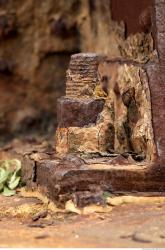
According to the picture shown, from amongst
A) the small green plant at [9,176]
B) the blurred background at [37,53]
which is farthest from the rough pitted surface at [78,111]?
the blurred background at [37,53]

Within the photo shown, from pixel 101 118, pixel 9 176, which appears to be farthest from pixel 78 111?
pixel 9 176

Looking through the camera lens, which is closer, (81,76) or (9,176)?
(81,76)

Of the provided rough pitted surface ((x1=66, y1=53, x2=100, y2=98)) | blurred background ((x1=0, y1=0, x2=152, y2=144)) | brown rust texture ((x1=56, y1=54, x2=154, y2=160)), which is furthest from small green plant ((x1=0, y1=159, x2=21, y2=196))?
blurred background ((x1=0, y1=0, x2=152, y2=144))

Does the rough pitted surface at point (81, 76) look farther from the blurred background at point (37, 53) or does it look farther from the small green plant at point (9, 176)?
the blurred background at point (37, 53)

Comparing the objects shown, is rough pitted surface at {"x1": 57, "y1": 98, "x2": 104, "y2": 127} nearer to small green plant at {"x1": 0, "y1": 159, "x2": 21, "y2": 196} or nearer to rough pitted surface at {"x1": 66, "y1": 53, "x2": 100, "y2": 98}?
rough pitted surface at {"x1": 66, "y1": 53, "x2": 100, "y2": 98}

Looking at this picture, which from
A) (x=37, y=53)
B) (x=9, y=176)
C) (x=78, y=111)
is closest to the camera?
(x=78, y=111)

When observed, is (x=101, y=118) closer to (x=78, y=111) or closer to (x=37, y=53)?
(x=78, y=111)
